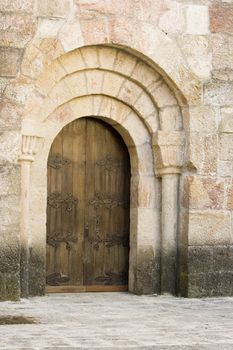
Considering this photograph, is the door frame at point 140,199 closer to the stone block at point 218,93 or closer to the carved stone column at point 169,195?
the carved stone column at point 169,195

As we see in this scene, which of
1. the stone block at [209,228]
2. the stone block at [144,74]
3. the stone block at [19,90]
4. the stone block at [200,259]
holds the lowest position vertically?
the stone block at [200,259]

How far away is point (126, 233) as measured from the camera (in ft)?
31.8

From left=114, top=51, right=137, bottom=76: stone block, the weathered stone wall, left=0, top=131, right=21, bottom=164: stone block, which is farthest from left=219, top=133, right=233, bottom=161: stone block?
left=0, top=131, right=21, bottom=164: stone block

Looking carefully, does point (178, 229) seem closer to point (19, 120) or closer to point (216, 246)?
point (216, 246)

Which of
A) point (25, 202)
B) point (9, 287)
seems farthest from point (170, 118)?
point (9, 287)

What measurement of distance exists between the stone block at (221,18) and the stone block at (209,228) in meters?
1.90

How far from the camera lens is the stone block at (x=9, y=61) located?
8.48 m

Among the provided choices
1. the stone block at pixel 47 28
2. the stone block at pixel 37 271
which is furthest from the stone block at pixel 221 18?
the stone block at pixel 37 271

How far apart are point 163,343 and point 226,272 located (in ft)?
10.7

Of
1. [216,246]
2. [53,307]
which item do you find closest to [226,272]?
[216,246]

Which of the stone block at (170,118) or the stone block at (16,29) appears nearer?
the stone block at (16,29)

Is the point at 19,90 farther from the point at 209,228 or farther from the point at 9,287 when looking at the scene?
the point at 209,228

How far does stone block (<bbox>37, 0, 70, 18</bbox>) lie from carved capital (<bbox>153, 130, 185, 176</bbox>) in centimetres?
160

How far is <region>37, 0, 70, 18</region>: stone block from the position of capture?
8680mm
